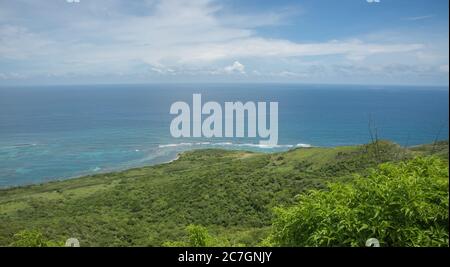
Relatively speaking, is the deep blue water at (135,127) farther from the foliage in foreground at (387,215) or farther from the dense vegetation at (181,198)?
the foliage in foreground at (387,215)

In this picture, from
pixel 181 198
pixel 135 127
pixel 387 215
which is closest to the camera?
pixel 387 215

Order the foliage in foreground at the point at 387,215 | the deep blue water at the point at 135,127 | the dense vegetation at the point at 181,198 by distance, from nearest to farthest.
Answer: the foliage in foreground at the point at 387,215 < the dense vegetation at the point at 181,198 < the deep blue water at the point at 135,127

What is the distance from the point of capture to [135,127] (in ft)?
138

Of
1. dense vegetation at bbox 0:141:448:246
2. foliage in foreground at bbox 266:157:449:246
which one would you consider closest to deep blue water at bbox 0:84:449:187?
dense vegetation at bbox 0:141:448:246

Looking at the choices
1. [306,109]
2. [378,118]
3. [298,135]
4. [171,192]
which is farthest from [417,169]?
[298,135]

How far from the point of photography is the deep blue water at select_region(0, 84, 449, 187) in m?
27.2

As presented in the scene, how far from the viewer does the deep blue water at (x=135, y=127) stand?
27.2 m

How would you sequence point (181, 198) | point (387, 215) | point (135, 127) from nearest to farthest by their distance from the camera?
point (387, 215)
point (181, 198)
point (135, 127)

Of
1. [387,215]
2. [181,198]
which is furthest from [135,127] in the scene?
[387,215]

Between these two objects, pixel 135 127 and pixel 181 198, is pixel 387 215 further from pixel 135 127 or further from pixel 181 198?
pixel 135 127

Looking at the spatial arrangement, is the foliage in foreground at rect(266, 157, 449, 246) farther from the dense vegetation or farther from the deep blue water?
the deep blue water

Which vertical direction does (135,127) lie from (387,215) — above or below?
below

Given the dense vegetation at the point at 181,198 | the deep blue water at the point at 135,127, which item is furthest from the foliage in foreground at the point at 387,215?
the deep blue water at the point at 135,127

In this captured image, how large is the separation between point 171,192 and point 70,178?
493 inches
